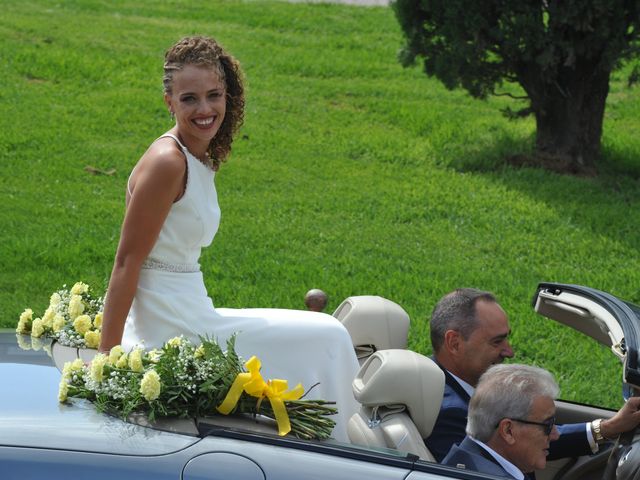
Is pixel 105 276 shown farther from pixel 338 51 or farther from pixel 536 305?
pixel 338 51

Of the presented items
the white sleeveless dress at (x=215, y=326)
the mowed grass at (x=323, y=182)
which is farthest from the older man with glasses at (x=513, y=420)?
the mowed grass at (x=323, y=182)

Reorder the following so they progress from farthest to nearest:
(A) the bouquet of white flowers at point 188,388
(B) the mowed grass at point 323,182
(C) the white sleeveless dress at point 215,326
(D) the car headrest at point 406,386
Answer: (B) the mowed grass at point 323,182, (C) the white sleeveless dress at point 215,326, (D) the car headrest at point 406,386, (A) the bouquet of white flowers at point 188,388

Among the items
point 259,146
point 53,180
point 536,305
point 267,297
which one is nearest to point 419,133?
point 259,146

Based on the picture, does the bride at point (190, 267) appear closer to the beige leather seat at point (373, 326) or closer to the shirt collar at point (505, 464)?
the beige leather seat at point (373, 326)

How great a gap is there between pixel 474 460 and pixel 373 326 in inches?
45.2

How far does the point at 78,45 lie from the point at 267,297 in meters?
7.20

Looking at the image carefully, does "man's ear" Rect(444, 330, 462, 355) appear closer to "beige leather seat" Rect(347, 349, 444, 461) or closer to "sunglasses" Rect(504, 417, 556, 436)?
"beige leather seat" Rect(347, 349, 444, 461)

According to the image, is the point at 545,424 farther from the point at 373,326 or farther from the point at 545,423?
the point at 373,326

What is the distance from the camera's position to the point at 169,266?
395cm

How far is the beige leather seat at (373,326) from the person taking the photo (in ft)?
14.5

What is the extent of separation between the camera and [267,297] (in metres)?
8.05

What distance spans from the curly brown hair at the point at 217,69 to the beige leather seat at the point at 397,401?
1.06 meters

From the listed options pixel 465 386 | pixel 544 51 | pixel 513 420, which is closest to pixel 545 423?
pixel 513 420

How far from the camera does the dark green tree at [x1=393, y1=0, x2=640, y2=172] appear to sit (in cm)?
1034
